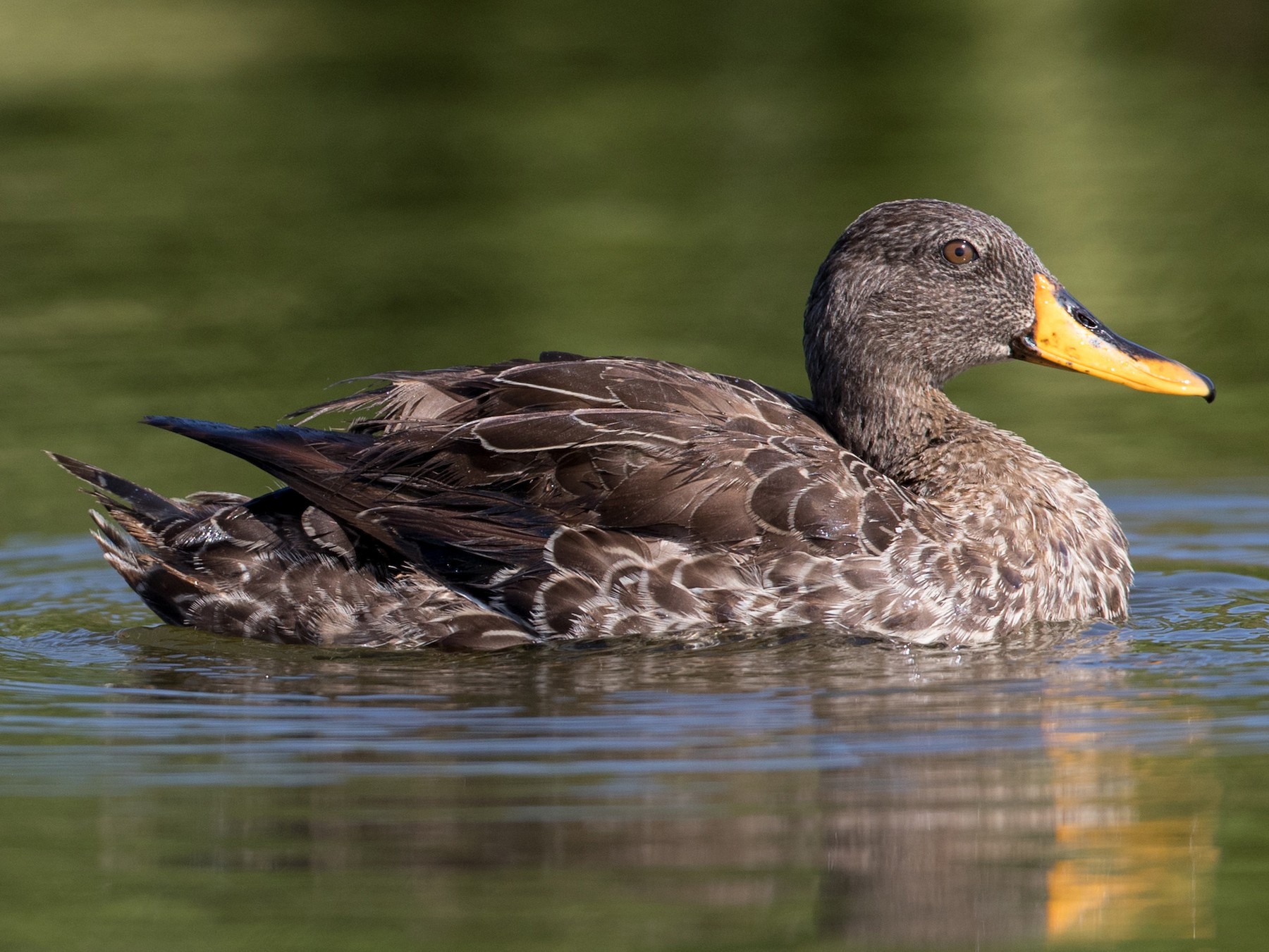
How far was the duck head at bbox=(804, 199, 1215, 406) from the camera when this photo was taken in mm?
8805

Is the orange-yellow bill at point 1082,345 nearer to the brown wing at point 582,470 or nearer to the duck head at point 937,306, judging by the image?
the duck head at point 937,306

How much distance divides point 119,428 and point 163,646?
3.35 meters

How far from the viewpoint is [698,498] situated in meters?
8.07

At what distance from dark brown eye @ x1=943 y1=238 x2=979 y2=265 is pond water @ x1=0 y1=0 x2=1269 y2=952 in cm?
168

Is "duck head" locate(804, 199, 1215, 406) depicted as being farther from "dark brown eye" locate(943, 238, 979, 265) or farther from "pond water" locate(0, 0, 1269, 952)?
"pond water" locate(0, 0, 1269, 952)

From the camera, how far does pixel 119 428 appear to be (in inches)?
456

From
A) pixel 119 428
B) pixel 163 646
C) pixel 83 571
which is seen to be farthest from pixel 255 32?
pixel 163 646

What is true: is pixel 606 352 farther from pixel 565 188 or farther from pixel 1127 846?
pixel 1127 846

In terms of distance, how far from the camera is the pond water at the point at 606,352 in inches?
223

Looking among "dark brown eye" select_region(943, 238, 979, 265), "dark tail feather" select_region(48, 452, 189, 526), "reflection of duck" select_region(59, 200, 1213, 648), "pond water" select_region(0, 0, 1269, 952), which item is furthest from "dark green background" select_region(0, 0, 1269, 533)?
"dark brown eye" select_region(943, 238, 979, 265)

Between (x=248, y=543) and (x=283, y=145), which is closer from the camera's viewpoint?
(x=248, y=543)

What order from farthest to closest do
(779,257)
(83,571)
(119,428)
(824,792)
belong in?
(779,257) → (119,428) → (83,571) → (824,792)

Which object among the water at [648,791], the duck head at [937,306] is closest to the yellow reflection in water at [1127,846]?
the water at [648,791]

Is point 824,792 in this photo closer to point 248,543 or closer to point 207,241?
point 248,543
